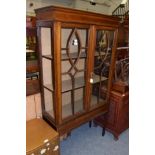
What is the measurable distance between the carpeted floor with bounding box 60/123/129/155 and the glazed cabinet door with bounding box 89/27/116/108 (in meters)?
0.61

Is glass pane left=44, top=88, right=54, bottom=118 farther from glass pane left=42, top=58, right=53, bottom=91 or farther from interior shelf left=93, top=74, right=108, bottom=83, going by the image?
interior shelf left=93, top=74, right=108, bottom=83

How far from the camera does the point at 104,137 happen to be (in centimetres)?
250

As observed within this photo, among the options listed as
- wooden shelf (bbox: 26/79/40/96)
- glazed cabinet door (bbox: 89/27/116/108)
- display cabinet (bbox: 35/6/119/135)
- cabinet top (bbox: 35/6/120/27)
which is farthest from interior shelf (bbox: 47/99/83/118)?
cabinet top (bbox: 35/6/120/27)

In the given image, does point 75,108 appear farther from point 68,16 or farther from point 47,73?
point 68,16

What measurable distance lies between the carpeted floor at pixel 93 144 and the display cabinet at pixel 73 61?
1.66ft

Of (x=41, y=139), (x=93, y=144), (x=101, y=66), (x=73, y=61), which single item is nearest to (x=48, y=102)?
(x=41, y=139)

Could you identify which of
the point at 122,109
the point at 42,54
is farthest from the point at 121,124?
the point at 42,54

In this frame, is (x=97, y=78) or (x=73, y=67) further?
(x=97, y=78)

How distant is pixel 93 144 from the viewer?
2340mm

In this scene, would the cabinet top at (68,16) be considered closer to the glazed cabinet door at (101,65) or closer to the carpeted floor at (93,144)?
the glazed cabinet door at (101,65)

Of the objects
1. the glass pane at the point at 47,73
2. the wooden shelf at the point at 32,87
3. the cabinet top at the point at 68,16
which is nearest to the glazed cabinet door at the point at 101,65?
the cabinet top at the point at 68,16

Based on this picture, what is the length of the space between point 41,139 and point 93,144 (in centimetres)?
101

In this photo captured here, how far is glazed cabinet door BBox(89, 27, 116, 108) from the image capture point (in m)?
1.89
